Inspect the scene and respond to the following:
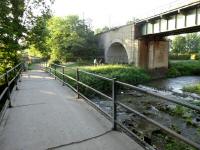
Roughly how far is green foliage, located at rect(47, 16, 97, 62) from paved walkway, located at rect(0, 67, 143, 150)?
33.6 m

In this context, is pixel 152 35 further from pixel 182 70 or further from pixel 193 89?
pixel 193 89

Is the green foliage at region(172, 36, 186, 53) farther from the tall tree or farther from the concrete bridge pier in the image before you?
the concrete bridge pier

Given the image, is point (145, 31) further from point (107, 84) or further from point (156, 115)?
point (156, 115)

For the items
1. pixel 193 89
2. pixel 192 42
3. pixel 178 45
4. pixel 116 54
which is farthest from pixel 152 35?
pixel 192 42

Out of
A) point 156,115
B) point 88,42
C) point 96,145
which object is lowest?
point 156,115

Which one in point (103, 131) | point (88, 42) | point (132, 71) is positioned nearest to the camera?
point (103, 131)

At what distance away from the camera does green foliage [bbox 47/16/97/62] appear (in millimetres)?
40625

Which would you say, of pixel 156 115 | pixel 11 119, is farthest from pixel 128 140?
pixel 156 115

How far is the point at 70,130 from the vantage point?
4773 mm

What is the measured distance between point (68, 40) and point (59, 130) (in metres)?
37.1

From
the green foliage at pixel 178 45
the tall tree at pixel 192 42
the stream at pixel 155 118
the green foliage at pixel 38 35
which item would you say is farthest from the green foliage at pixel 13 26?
the tall tree at pixel 192 42

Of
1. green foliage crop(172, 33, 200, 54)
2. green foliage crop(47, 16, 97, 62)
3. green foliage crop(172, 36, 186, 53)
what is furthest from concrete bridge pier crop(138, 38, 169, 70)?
green foliage crop(172, 36, 186, 53)

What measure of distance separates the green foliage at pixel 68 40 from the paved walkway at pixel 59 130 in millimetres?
33569

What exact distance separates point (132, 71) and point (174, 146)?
19657mm
